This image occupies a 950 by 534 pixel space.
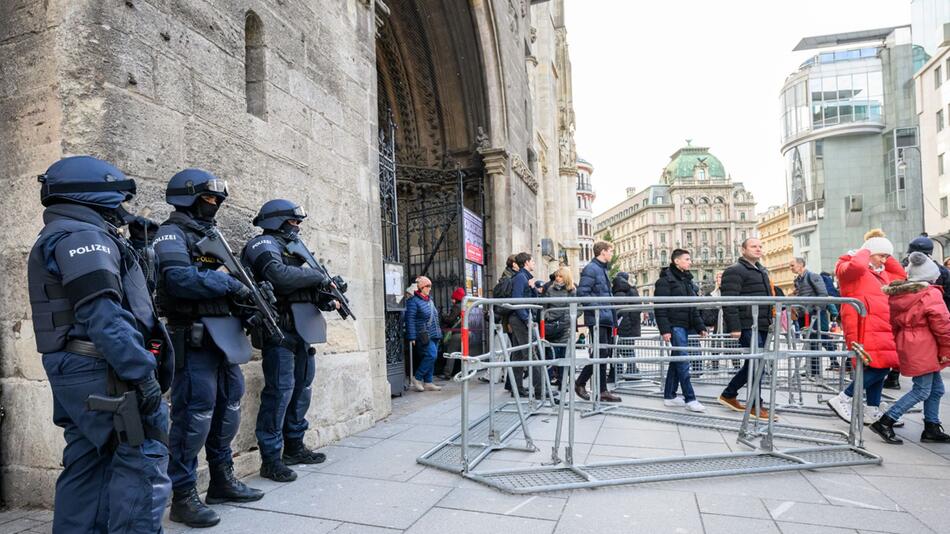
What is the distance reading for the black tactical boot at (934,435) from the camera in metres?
5.21

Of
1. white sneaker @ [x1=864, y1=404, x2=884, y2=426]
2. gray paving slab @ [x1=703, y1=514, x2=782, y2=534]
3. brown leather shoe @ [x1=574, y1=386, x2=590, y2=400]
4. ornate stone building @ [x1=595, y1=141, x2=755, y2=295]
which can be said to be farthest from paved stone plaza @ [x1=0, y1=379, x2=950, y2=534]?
ornate stone building @ [x1=595, y1=141, x2=755, y2=295]

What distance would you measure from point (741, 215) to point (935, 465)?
111m

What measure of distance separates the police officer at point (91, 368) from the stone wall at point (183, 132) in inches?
41.2

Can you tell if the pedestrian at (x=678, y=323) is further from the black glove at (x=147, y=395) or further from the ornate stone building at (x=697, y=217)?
the ornate stone building at (x=697, y=217)

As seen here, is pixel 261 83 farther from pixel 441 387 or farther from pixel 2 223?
pixel 441 387

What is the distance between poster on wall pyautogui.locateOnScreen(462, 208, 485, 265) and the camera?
11078 millimetres

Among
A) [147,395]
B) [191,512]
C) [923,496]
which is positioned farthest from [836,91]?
[147,395]

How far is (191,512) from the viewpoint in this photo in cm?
339

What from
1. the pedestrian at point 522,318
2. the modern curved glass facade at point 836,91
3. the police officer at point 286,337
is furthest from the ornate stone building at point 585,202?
the police officer at point 286,337

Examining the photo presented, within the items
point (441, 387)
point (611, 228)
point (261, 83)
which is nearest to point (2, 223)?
point (261, 83)

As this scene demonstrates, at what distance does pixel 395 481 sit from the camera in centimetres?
421

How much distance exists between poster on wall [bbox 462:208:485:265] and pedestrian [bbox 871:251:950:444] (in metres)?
6.87

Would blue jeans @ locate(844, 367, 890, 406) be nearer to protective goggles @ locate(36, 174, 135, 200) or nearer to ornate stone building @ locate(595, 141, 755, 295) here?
protective goggles @ locate(36, 174, 135, 200)

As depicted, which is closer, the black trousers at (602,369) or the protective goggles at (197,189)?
the protective goggles at (197,189)
